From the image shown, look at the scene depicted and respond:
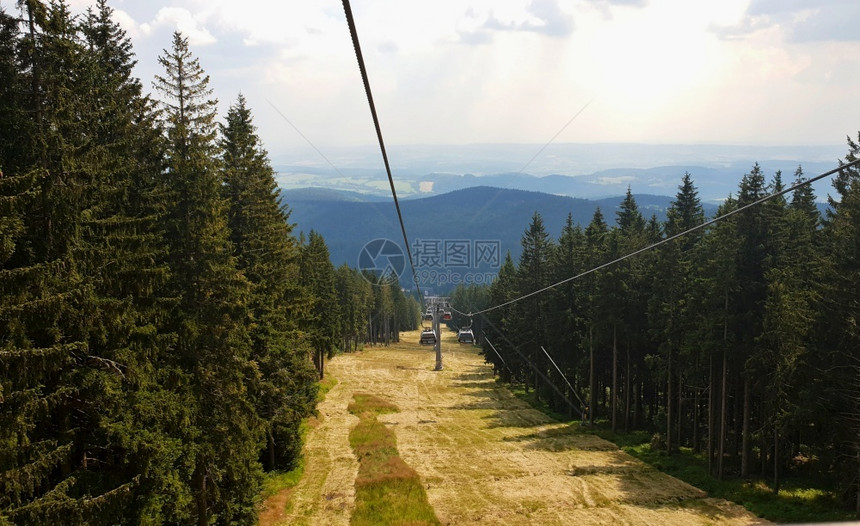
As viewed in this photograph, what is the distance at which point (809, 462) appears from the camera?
30.4 metres

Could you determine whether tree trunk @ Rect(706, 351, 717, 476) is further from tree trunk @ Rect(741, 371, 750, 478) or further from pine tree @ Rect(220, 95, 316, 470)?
pine tree @ Rect(220, 95, 316, 470)

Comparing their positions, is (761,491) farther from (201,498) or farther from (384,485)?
(201,498)

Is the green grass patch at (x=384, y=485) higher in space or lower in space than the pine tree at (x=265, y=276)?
lower

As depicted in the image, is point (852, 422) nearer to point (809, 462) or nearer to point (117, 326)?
point (809, 462)

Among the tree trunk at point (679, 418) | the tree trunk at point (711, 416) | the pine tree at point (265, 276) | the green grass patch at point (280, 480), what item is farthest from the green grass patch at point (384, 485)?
the tree trunk at point (679, 418)

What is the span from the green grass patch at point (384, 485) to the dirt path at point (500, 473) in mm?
536

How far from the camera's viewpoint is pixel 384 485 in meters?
28.0

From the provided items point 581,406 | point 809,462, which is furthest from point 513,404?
point 809,462

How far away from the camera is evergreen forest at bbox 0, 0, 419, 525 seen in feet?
37.0

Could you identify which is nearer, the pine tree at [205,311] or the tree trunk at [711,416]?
the pine tree at [205,311]

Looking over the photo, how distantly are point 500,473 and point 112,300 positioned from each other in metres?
23.1

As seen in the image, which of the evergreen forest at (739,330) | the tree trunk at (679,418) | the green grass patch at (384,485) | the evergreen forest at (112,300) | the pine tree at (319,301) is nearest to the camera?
the evergreen forest at (112,300)

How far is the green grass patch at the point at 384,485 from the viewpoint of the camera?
23.8 meters

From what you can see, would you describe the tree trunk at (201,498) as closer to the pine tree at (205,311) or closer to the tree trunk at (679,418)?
the pine tree at (205,311)
